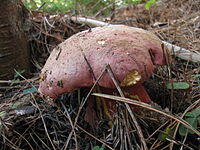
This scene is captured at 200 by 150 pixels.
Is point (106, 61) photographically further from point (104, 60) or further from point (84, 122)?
point (84, 122)

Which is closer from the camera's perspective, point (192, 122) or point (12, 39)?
point (192, 122)

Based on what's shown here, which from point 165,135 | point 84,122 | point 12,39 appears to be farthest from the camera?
point 12,39

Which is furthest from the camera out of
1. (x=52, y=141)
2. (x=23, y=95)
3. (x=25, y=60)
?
(x=25, y=60)

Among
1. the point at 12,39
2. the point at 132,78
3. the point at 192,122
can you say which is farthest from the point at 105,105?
the point at 12,39

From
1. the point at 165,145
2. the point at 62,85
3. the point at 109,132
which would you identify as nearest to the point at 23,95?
the point at 62,85

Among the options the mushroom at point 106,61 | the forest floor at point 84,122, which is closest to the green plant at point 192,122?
the forest floor at point 84,122

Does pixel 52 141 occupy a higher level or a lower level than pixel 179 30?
lower

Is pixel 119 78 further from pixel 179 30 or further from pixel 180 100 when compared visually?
pixel 179 30
